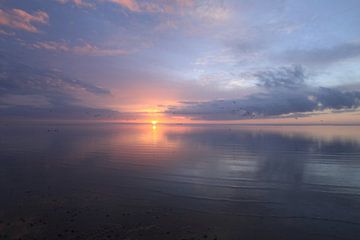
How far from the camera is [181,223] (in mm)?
14961

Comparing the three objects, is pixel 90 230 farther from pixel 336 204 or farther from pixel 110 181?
pixel 336 204

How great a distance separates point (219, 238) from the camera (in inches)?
516

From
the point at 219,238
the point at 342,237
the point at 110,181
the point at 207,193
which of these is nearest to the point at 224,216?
the point at 219,238

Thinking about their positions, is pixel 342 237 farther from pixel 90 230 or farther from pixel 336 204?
pixel 90 230

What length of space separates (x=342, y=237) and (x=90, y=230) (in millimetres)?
14911

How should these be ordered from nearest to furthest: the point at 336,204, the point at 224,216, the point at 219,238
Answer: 1. the point at 219,238
2. the point at 224,216
3. the point at 336,204

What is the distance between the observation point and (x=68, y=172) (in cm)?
2883

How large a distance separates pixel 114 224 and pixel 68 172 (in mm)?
17543

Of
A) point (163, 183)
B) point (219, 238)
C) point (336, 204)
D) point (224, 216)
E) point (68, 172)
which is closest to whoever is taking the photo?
point (219, 238)

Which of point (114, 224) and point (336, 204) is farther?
point (336, 204)

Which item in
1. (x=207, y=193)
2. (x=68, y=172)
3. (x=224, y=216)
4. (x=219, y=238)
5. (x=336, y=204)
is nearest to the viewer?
(x=219, y=238)

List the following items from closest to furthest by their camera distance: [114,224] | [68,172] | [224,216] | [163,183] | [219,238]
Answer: [219,238] → [114,224] → [224,216] → [163,183] → [68,172]

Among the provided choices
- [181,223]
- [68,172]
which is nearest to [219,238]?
[181,223]

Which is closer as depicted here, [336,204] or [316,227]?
[316,227]
